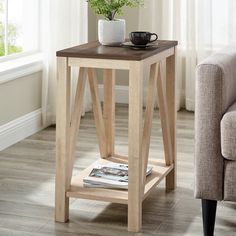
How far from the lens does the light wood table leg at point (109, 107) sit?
360 centimetres

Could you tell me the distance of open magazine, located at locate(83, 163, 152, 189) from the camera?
10.4ft

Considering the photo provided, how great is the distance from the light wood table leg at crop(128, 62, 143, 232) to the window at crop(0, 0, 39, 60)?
6.24 ft

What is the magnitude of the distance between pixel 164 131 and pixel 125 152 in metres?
0.99

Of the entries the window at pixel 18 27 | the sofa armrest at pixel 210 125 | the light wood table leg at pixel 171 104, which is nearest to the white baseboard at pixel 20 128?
the window at pixel 18 27

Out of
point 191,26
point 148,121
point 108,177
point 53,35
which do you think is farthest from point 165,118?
point 191,26

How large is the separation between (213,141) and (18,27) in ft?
7.84

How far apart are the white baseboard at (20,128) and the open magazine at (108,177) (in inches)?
47.9

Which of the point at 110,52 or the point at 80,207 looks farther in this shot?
the point at 80,207

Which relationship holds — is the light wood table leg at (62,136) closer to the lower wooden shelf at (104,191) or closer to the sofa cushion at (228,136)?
the lower wooden shelf at (104,191)

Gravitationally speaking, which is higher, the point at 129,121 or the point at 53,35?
the point at 53,35

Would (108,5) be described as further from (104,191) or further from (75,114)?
(104,191)

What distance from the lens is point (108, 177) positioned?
324cm

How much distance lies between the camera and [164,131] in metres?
3.51

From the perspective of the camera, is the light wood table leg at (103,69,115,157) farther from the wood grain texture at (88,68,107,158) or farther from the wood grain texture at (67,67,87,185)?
the wood grain texture at (67,67,87,185)
